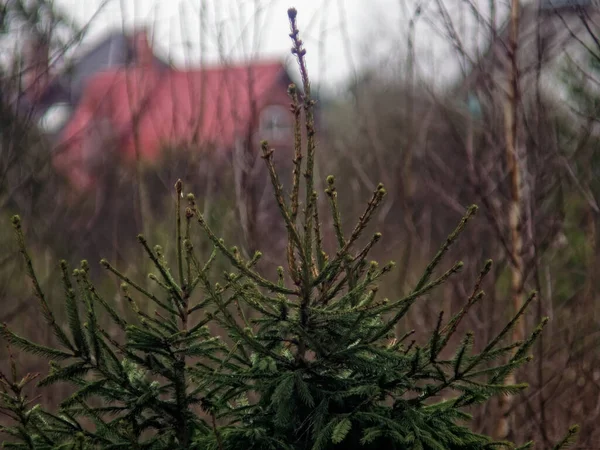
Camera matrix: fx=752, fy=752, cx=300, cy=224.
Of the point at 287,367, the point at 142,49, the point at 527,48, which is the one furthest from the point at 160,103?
the point at 287,367

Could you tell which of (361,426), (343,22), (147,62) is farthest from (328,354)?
(147,62)

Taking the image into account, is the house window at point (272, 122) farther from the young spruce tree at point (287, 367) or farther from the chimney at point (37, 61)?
the young spruce tree at point (287, 367)

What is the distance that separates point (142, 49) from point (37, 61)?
1508 millimetres

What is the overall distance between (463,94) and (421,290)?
4.44 metres

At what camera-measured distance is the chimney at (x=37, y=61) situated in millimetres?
5617

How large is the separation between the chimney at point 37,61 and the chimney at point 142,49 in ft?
2.41

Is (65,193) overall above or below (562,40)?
below

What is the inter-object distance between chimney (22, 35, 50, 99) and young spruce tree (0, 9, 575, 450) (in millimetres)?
3701

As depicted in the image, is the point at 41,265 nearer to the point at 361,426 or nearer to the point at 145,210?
the point at 145,210

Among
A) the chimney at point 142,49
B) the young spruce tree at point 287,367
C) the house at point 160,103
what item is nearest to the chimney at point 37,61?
the house at point 160,103

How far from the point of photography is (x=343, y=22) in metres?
5.88

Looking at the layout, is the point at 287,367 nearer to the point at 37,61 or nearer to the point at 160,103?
the point at 37,61

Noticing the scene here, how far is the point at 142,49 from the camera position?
23.7ft

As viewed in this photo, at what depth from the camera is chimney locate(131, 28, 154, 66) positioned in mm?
6375
